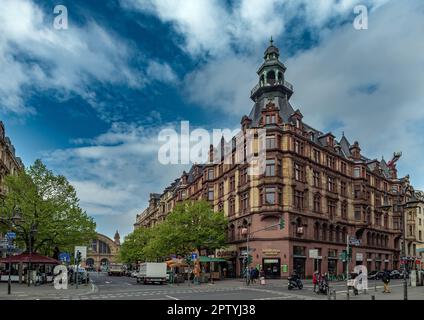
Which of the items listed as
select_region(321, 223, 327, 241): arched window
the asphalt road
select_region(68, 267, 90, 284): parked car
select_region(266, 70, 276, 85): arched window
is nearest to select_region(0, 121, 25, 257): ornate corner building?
select_region(68, 267, 90, 284): parked car

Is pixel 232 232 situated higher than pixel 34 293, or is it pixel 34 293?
pixel 232 232

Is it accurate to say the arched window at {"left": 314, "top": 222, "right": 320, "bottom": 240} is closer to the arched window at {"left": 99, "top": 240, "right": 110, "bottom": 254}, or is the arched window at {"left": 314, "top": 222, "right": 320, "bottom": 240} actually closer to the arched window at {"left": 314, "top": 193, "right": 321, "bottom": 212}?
the arched window at {"left": 314, "top": 193, "right": 321, "bottom": 212}

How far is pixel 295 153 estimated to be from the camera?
65.2m

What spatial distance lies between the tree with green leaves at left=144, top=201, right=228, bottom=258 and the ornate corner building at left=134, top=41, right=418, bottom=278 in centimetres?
429

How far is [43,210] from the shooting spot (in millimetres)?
50781

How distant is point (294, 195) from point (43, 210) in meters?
33.5

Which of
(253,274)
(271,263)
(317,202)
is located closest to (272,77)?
(317,202)

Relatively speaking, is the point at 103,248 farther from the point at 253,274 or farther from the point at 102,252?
the point at 253,274

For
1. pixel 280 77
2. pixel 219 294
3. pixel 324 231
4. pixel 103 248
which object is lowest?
pixel 103 248

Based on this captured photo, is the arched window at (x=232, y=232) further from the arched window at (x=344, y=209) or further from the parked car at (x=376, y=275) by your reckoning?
the parked car at (x=376, y=275)

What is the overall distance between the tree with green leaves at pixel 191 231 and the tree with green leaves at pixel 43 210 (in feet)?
43.8

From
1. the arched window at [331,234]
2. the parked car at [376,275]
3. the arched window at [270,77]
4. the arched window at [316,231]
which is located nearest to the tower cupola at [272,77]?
the arched window at [270,77]

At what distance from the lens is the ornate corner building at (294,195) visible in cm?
6275

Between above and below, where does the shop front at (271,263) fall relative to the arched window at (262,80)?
below
